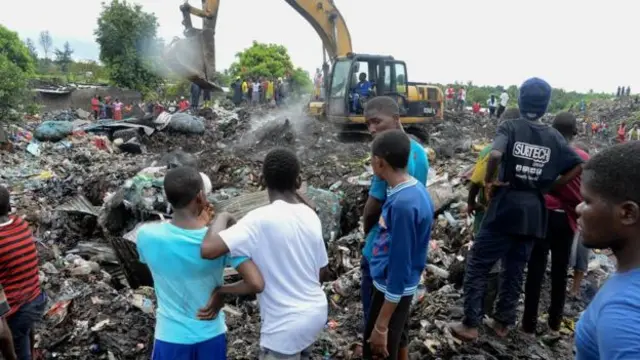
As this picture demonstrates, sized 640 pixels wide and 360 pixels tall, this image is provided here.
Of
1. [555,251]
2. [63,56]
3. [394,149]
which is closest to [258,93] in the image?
[555,251]

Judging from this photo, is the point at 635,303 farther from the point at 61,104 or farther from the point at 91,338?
the point at 61,104

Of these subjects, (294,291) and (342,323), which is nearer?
(294,291)

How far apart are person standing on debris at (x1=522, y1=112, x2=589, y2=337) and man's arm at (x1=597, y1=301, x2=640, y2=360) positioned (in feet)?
7.77

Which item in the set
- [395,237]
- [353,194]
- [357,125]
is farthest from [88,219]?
[357,125]

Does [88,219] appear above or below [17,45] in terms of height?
below

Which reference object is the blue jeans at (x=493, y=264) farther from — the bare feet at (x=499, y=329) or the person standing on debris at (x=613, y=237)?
the person standing on debris at (x=613, y=237)

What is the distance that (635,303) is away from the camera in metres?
0.99

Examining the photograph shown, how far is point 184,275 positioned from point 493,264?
2.11 m

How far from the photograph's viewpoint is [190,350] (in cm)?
203

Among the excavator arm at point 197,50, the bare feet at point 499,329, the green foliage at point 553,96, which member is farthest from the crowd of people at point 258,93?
the bare feet at point 499,329

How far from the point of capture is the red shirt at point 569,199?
3.22 metres

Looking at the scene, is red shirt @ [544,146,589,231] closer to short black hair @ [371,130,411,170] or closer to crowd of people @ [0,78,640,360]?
crowd of people @ [0,78,640,360]

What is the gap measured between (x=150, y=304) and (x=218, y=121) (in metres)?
12.5

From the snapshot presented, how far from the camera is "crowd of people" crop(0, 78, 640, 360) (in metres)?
1.17
